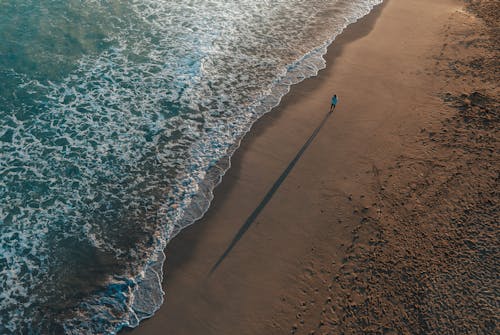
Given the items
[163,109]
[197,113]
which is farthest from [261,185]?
[163,109]

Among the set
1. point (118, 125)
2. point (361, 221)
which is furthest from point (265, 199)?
point (118, 125)

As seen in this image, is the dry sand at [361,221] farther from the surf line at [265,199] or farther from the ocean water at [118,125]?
the ocean water at [118,125]

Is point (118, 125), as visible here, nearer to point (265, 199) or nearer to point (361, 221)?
point (265, 199)

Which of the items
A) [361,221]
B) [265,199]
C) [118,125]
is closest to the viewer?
[361,221]

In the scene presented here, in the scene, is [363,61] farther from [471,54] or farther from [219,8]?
[219,8]

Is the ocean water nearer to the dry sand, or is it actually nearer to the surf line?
the dry sand

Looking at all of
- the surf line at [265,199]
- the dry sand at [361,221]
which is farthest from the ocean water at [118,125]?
Result: the surf line at [265,199]
